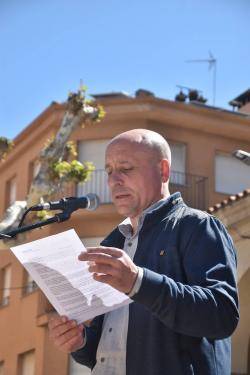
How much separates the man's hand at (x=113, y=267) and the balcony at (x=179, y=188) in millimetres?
21181

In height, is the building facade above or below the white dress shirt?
above

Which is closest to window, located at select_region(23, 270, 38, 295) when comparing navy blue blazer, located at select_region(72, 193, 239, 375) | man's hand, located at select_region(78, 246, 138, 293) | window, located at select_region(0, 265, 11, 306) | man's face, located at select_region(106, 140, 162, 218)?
window, located at select_region(0, 265, 11, 306)

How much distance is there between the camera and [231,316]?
3088 mm

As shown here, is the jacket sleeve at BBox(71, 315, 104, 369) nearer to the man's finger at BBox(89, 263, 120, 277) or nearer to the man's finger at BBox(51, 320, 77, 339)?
the man's finger at BBox(51, 320, 77, 339)

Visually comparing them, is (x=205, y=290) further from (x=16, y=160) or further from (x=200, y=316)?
(x=16, y=160)

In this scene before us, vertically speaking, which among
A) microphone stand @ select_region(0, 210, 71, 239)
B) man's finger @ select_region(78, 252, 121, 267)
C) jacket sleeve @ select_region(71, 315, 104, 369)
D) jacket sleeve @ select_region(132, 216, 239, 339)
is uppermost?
microphone stand @ select_region(0, 210, 71, 239)

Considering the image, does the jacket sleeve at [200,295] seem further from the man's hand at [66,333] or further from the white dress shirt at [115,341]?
the man's hand at [66,333]

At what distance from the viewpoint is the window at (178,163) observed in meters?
24.9

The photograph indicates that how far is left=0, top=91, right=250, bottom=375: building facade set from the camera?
78.3 feet

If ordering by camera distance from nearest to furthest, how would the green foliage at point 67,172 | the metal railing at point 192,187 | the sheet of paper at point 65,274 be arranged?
1. the sheet of paper at point 65,274
2. the green foliage at point 67,172
3. the metal railing at point 192,187

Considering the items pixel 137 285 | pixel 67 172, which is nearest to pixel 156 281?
pixel 137 285

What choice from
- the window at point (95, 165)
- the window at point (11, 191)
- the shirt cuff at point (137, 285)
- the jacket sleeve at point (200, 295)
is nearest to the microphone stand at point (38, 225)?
the jacket sleeve at point (200, 295)

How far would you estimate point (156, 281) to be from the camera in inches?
118

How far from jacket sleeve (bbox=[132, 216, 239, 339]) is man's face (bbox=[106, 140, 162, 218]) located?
460mm
